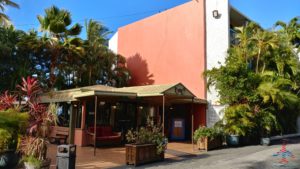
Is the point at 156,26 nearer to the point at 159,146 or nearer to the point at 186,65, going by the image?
the point at 186,65

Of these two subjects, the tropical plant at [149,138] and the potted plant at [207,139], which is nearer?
the tropical plant at [149,138]

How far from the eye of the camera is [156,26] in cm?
2178

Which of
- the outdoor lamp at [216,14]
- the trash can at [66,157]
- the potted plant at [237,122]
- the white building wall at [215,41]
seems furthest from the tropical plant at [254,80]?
the trash can at [66,157]

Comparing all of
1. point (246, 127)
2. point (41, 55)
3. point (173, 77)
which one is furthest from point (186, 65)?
point (41, 55)

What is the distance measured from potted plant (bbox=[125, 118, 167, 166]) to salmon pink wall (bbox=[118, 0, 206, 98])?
27.0ft

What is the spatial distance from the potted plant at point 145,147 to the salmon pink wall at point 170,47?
8.22 metres

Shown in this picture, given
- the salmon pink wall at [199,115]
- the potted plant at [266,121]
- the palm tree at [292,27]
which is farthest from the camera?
the palm tree at [292,27]

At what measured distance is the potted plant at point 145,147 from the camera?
9836 mm

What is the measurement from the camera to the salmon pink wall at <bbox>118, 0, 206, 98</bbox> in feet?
61.7

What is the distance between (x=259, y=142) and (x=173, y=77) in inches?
271

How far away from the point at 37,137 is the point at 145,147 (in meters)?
3.72

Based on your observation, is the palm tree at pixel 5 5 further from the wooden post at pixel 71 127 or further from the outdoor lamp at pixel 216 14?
the outdoor lamp at pixel 216 14

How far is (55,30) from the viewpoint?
21.1 metres

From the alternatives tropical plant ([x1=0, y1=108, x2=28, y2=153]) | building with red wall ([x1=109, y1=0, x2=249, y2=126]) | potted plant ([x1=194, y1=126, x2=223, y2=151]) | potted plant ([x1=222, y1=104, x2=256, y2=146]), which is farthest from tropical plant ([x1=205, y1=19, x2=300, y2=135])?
tropical plant ([x1=0, y1=108, x2=28, y2=153])
